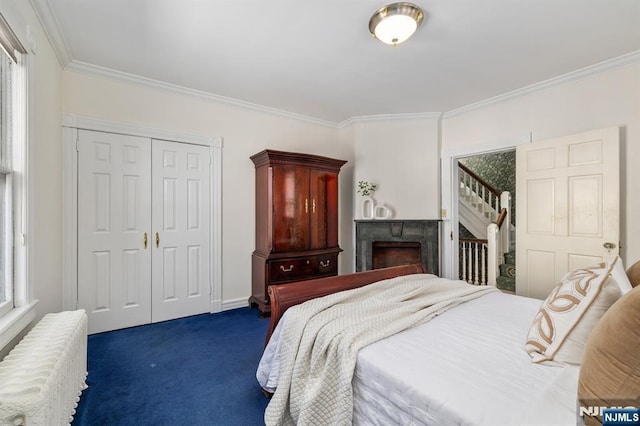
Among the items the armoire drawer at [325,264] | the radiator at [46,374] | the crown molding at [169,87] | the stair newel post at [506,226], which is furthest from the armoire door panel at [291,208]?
the stair newel post at [506,226]

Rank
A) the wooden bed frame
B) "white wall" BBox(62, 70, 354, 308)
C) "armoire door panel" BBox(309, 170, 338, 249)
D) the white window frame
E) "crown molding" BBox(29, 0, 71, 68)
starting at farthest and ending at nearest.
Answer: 1. "armoire door panel" BBox(309, 170, 338, 249)
2. "white wall" BBox(62, 70, 354, 308)
3. "crown molding" BBox(29, 0, 71, 68)
4. the wooden bed frame
5. the white window frame

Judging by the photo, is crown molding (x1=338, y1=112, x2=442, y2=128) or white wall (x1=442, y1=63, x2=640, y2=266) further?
crown molding (x1=338, y1=112, x2=442, y2=128)

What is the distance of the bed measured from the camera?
0.87 meters

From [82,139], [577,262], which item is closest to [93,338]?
[82,139]

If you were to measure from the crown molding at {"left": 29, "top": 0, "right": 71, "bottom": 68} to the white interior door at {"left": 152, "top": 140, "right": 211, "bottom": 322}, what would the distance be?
0.99m

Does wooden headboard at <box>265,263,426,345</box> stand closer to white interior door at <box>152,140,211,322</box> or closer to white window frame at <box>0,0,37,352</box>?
white window frame at <box>0,0,37,352</box>

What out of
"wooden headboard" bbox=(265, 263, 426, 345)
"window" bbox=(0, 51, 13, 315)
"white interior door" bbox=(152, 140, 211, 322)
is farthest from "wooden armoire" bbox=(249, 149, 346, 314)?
"window" bbox=(0, 51, 13, 315)

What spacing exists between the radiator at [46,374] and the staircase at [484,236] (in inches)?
187

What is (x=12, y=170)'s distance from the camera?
1687mm

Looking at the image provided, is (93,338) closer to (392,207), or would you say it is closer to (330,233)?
(330,233)

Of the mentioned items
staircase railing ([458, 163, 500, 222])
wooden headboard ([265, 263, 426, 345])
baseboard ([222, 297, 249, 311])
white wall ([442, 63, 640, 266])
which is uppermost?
white wall ([442, 63, 640, 266])

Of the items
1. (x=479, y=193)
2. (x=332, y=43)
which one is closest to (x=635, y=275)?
(x=332, y=43)

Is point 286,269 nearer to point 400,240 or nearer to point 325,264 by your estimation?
point 325,264

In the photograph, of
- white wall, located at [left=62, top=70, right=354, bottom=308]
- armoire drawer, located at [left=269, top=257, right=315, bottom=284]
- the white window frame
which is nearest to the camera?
the white window frame
